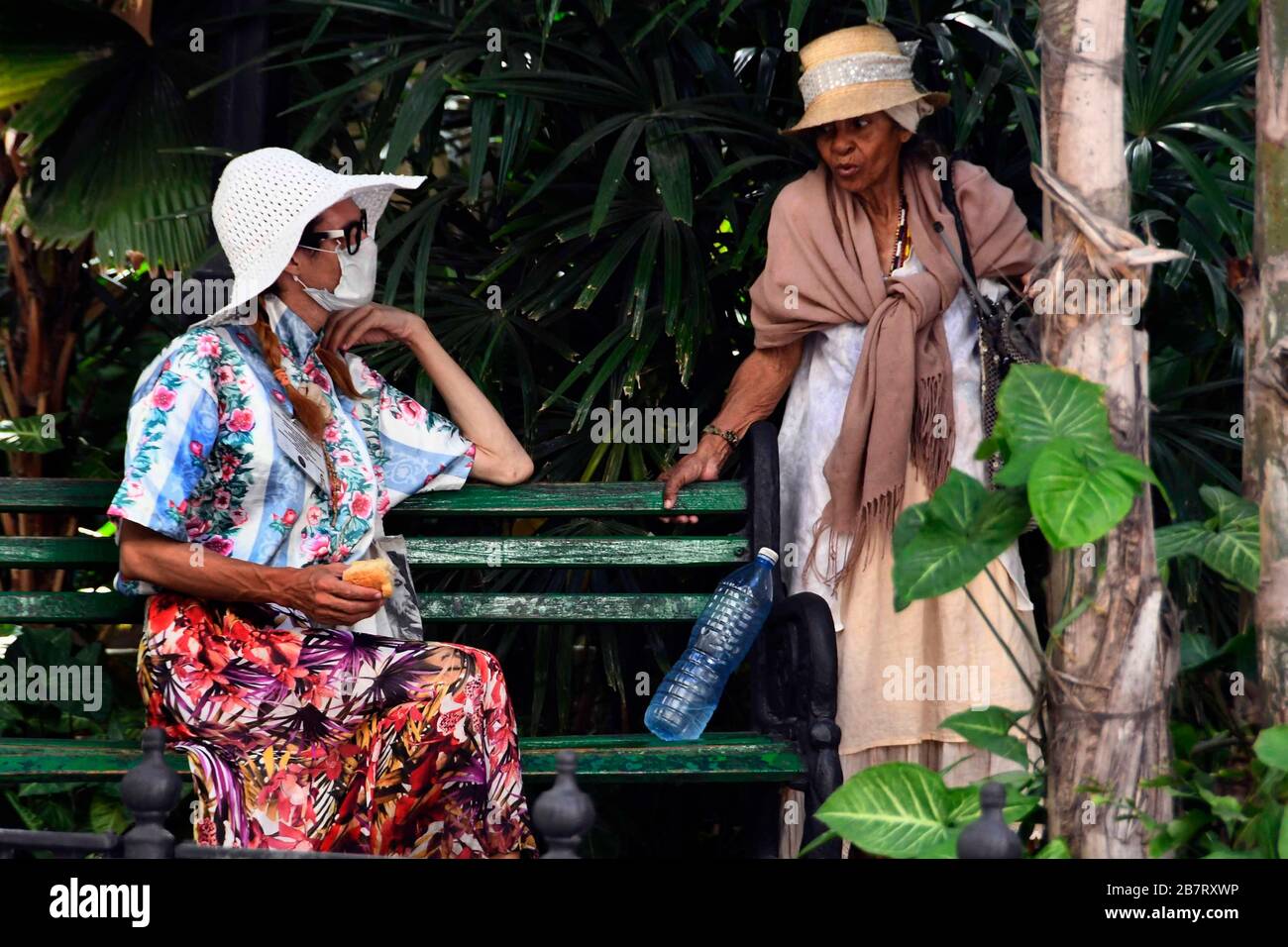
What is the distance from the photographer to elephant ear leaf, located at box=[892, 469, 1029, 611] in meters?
2.36

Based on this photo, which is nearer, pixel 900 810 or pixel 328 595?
pixel 900 810

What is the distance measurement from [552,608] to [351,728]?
63 centimetres

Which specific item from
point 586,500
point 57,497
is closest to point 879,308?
point 586,500

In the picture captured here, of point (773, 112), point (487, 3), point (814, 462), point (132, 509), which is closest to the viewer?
point (132, 509)

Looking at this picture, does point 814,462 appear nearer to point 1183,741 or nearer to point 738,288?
point 738,288

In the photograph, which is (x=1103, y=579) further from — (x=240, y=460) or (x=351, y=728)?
(x=240, y=460)

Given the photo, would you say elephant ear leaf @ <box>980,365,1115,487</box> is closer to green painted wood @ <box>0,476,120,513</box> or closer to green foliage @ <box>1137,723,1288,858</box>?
green foliage @ <box>1137,723,1288,858</box>

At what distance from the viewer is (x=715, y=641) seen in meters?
3.63

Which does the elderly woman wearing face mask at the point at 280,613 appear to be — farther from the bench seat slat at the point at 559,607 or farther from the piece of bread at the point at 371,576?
the bench seat slat at the point at 559,607

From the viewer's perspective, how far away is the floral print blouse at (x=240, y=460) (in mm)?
3033

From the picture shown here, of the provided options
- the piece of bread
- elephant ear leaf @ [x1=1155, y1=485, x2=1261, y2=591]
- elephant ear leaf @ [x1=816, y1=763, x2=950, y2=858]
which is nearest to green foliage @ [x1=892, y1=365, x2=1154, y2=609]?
elephant ear leaf @ [x1=816, y1=763, x2=950, y2=858]
